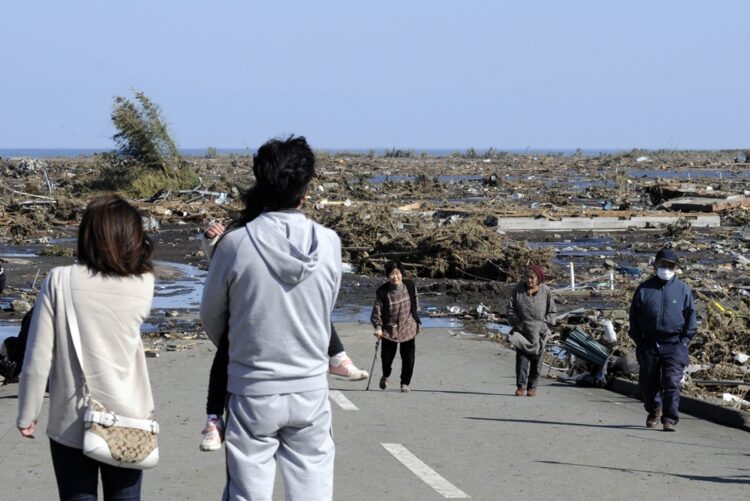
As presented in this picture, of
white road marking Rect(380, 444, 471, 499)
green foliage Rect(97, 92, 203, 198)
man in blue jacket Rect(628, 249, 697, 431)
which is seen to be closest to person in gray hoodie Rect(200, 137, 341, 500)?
white road marking Rect(380, 444, 471, 499)

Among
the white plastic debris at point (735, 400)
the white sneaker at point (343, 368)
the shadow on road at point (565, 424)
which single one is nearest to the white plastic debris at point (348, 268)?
the white plastic debris at point (735, 400)

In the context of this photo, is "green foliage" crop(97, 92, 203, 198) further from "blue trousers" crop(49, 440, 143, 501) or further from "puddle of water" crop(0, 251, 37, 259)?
"blue trousers" crop(49, 440, 143, 501)


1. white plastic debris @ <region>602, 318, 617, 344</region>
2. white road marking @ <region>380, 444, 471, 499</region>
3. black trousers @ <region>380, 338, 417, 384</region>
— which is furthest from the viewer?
white plastic debris @ <region>602, 318, 617, 344</region>

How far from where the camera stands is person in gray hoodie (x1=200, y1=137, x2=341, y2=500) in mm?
4871

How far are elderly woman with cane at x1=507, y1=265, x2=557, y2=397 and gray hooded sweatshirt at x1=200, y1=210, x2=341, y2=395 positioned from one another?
26.7ft

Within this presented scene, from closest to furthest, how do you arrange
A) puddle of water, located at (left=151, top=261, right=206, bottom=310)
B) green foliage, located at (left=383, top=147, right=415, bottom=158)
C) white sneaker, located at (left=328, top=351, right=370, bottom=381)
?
white sneaker, located at (left=328, top=351, right=370, bottom=381), puddle of water, located at (left=151, top=261, right=206, bottom=310), green foliage, located at (left=383, top=147, right=415, bottom=158)

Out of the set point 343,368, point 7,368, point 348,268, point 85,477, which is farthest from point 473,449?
point 348,268

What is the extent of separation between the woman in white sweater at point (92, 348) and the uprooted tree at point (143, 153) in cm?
5069

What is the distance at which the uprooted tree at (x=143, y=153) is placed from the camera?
55.6 m

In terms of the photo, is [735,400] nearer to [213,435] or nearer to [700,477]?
[700,477]

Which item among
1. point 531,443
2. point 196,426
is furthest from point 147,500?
point 531,443

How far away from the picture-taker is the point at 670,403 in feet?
36.5

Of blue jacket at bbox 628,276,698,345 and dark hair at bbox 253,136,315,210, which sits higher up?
dark hair at bbox 253,136,315,210

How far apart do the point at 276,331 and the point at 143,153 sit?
2093 inches
